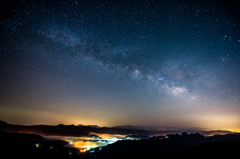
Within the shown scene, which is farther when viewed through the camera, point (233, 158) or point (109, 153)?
point (109, 153)

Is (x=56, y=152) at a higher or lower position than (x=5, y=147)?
lower

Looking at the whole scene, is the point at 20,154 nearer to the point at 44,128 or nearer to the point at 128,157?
the point at 128,157

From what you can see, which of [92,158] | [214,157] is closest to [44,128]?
[92,158]

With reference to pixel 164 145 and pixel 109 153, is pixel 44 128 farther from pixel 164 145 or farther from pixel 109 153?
pixel 164 145

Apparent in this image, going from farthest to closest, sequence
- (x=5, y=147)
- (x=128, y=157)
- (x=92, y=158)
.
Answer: (x=92, y=158) → (x=128, y=157) → (x=5, y=147)

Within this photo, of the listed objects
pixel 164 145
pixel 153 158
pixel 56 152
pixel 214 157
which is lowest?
pixel 164 145

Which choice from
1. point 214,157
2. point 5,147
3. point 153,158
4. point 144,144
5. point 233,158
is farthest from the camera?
point 144,144
